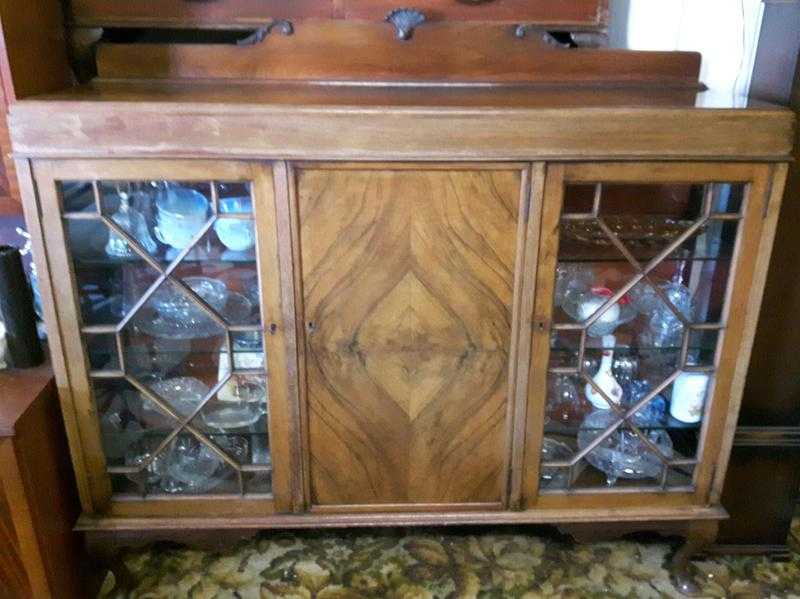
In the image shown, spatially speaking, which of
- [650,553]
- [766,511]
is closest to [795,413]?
[766,511]

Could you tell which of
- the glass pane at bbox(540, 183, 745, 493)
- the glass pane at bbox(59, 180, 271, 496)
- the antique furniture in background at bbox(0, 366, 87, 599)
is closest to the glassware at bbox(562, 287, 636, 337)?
the glass pane at bbox(540, 183, 745, 493)

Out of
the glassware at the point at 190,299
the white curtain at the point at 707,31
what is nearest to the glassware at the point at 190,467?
the glassware at the point at 190,299

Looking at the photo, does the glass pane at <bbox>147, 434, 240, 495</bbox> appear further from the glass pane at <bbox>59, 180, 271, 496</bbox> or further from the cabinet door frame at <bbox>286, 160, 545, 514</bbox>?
the cabinet door frame at <bbox>286, 160, 545, 514</bbox>

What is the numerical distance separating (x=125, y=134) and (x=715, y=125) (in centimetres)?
99

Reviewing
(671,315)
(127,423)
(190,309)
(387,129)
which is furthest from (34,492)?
(671,315)

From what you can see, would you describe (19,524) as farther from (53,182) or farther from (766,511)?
(766,511)

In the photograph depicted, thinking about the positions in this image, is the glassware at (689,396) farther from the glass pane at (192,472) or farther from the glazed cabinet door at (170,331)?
the glass pane at (192,472)

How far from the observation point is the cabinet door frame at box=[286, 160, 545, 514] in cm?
118

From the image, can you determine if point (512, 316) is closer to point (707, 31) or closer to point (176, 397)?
point (176, 397)

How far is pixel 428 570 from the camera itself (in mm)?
1565

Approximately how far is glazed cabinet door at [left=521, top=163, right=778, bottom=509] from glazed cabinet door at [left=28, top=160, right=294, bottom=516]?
51cm

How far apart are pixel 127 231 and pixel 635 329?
100cm

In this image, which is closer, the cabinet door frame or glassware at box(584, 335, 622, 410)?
the cabinet door frame

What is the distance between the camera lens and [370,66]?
4.63 ft
